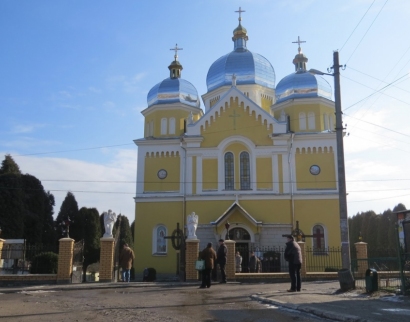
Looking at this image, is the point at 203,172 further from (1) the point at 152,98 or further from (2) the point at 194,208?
(1) the point at 152,98

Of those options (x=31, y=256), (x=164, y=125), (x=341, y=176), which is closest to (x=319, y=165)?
(x=164, y=125)

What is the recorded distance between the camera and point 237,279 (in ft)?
61.1

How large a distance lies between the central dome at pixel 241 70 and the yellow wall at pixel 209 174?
683 cm

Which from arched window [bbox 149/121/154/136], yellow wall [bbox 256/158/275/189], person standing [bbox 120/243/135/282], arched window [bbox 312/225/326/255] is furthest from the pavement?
arched window [bbox 149/121/154/136]

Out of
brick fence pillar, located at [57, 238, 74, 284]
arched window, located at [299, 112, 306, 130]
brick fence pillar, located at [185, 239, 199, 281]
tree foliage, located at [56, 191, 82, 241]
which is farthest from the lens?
tree foliage, located at [56, 191, 82, 241]

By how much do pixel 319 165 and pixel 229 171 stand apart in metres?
5.43

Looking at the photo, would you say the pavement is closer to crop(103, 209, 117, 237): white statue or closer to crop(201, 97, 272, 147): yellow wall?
crop(103, 209, 117, 237): white statue

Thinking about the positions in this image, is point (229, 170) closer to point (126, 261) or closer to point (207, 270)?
point (126, 261)

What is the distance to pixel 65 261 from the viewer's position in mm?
17562

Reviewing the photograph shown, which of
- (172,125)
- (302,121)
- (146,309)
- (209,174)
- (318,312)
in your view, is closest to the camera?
(318,312)

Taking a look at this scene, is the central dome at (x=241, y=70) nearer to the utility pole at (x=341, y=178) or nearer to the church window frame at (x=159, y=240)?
the church window frame at (x=159, y=240)

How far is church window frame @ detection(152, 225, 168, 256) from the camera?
2811 centimetres

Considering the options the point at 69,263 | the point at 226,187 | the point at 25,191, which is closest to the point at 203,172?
the point at 226,187

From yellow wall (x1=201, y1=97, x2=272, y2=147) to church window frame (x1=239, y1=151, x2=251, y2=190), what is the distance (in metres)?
1.03
